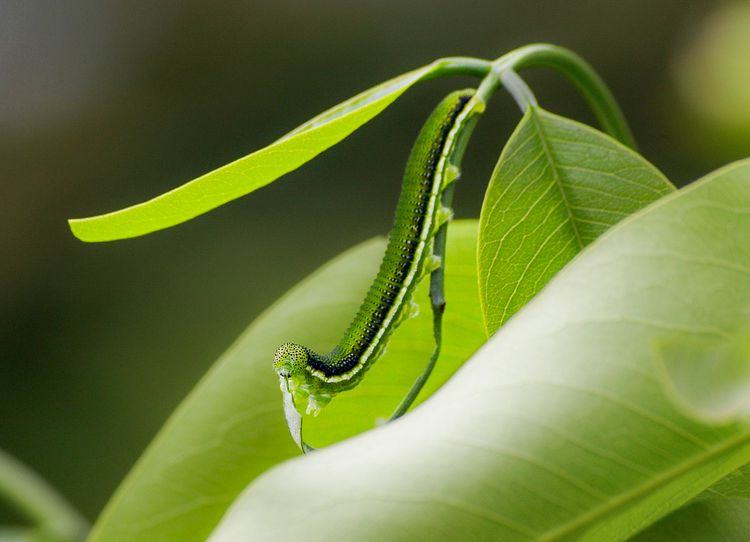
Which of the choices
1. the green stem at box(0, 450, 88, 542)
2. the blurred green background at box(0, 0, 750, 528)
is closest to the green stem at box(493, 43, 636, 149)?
the green stem at box(0, 450, 88, 542)

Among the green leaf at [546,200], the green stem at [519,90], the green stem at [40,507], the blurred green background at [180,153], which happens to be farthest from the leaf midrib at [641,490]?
the blurred green background at [180,153]

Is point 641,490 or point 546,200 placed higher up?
point 546,200

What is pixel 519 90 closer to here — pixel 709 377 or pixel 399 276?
pixel 399 276

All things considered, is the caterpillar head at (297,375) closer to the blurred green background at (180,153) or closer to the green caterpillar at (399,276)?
the green caterpillar at (399,276)

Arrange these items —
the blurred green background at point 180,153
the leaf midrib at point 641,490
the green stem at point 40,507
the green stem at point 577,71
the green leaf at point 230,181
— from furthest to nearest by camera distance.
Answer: the blurred green background at point 180,153 → the green stem at point 40,507 → the green stem at point 577,71 → the green leaf at point 230,181 → the leaf midrib at point 641,490

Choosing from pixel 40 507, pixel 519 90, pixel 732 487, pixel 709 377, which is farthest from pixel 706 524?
pixel 40 507

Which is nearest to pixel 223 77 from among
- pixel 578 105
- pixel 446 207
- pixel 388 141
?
pixel 388 141
